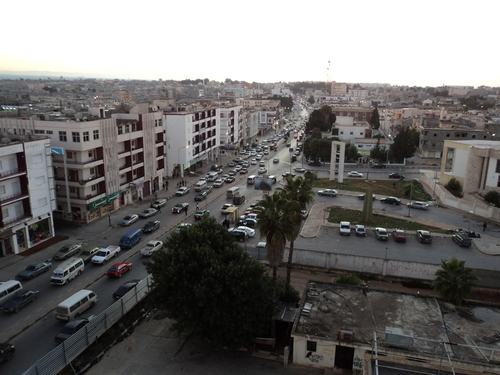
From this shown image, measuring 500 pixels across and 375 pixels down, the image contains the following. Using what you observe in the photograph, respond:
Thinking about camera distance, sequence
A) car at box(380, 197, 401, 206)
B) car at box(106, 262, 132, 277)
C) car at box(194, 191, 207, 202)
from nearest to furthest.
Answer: car at box(106, 262, 132, 277), car at box(194, 191, 207, 202), car at box(380, 197, 401, 206)

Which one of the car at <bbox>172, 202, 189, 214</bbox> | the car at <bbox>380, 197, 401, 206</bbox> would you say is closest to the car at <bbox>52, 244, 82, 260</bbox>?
the car at <bbox>172, 202, 189, 214</bbox>

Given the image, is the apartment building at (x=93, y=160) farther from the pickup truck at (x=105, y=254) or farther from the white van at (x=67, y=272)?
the white van at (x=67, y=272)

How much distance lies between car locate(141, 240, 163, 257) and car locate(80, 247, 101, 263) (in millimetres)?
3981

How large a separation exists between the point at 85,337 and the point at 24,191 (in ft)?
60.5

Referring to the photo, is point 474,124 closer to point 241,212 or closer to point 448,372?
point 241,212

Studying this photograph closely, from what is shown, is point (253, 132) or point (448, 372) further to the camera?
point (253, 132)

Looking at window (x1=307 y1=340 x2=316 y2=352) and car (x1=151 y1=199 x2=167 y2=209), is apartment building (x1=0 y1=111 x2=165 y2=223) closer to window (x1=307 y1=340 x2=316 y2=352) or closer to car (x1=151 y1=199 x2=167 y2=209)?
car (x1=151 y1=199 x2=167 y2=209)

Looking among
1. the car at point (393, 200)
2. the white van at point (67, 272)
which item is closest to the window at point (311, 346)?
the white van at point (67, 272)

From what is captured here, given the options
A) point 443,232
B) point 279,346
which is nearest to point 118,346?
point 279,346

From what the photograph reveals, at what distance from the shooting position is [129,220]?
4059 centimetres

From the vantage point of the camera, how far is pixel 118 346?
2109cm

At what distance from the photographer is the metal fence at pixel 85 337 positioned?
17844mm

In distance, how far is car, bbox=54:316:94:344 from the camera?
2062cm

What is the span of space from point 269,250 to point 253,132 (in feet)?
301
